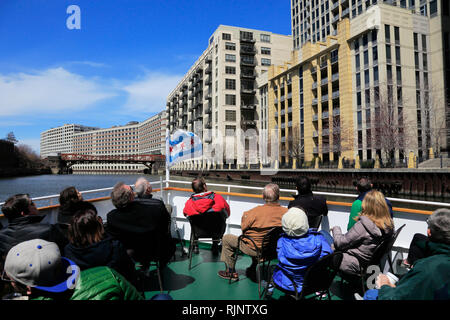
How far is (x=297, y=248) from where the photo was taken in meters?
2.33

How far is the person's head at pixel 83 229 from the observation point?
1.92m

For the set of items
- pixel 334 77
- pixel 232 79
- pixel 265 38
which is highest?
pixel 265 38

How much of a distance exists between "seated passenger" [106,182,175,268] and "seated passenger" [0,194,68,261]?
49 cm

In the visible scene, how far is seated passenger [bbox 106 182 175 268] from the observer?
2744 mm

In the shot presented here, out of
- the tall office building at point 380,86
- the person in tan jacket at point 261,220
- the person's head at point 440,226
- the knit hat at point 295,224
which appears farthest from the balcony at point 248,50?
the person's head at point 440,226

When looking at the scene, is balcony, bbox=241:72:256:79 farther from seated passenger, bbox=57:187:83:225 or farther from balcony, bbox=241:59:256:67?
seated passenger, bbox=57:187:83:225

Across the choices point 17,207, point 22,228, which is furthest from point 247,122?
point 22,228

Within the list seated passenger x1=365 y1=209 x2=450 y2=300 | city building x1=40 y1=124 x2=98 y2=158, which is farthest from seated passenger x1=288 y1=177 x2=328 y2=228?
city building x1=40 y1=124 x2=98 y2=158

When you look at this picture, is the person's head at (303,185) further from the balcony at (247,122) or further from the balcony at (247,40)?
the balcony at (247,40)

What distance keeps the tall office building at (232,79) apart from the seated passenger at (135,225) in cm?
5002

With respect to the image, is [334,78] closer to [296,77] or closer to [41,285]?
[296,77]

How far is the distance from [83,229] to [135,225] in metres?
0.88

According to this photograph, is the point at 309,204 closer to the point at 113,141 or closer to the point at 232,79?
the point at 232,79

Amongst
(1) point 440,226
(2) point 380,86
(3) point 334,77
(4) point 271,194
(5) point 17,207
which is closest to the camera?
(1) point 440,226
